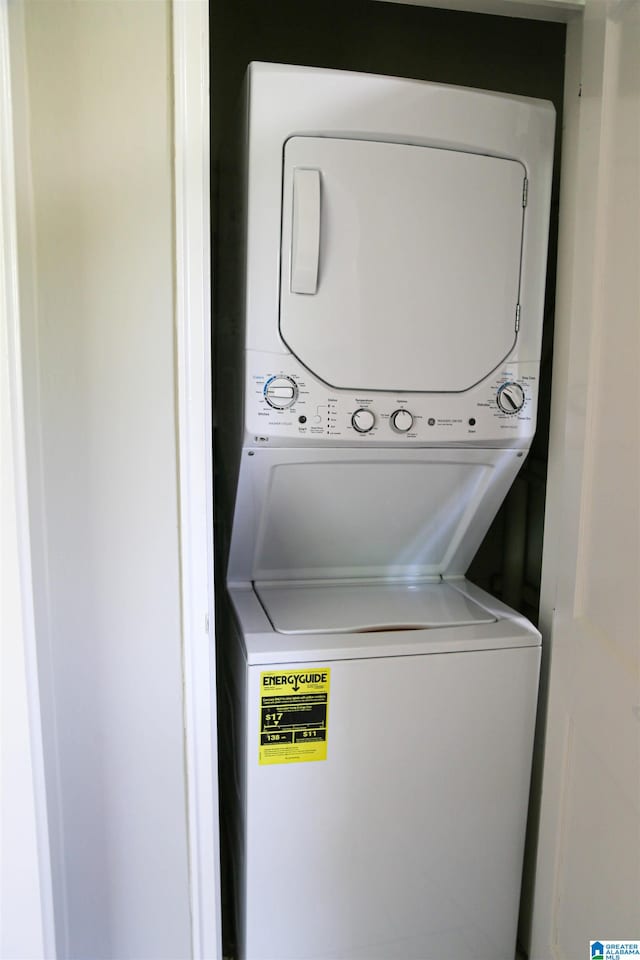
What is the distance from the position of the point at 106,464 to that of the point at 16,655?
0.35m

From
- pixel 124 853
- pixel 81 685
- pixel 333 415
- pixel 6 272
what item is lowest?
pixel 124 853

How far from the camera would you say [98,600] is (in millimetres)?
1231

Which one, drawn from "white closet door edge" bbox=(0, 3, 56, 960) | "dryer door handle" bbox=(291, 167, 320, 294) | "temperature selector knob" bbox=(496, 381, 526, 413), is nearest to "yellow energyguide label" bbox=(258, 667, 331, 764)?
"white closet door edge" bbox=(0, 3, 56, 960)

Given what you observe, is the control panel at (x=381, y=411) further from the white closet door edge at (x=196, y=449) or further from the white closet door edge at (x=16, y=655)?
the white closet door edge at (x=16, y=655)

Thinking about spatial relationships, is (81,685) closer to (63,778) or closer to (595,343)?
(63,778)

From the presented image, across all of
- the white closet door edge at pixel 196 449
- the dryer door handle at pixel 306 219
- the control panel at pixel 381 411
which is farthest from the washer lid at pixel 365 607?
the dryer door handle at pixel 306 219

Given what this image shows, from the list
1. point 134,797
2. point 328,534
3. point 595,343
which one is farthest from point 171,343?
point 134,797

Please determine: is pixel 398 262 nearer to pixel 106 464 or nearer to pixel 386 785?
pixel 106 464

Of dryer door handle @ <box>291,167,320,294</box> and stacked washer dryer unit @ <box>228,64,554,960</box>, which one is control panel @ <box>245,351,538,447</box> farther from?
dryer door handle @ <box>291,167,320,294</box>

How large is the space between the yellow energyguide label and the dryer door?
59 cm

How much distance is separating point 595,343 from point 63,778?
1243 millimetres

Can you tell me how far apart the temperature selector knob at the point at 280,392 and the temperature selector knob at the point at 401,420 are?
0.68ft

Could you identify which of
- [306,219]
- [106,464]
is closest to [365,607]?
[106,464]

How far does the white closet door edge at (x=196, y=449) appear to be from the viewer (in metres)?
1.13
